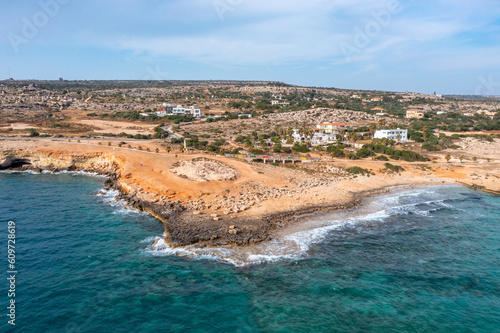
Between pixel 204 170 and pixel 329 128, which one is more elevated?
pixel 329 128

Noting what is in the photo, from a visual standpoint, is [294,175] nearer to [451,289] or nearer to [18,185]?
[451,289]

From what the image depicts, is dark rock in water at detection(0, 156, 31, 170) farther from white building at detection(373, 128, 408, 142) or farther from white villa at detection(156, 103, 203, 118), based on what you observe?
white building at detection(373, 128, 408, 142)

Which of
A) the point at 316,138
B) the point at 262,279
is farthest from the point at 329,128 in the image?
the point at 262,279

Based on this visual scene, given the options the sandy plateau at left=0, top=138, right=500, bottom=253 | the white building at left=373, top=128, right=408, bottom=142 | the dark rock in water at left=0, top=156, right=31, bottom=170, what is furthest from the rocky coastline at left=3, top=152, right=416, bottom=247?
the white building at left=373, top=128, right=408, bottom=142

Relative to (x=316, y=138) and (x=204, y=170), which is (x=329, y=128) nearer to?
(x=316, y=138)

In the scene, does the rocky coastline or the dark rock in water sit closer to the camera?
the rocky coastline

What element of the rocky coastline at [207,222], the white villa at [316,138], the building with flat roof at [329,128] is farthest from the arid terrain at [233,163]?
the white villa at [316,138]

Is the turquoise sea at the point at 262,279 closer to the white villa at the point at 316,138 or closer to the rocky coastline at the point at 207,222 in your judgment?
the rocky coastline at the point at 207,222
